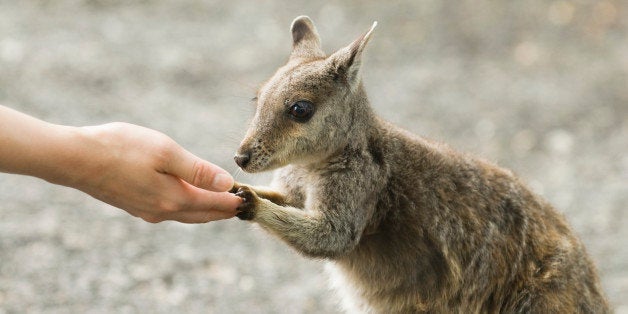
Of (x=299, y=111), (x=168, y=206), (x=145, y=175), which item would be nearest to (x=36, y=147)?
(x=145, y=175)

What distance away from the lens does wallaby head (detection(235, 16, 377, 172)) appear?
3967mm

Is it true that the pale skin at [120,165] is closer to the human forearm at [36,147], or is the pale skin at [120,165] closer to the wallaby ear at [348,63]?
the human forearm at [36,147]

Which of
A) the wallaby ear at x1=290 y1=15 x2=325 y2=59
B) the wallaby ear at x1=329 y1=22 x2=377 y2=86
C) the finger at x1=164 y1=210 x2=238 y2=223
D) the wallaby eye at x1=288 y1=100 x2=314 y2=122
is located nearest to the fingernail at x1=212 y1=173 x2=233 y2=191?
the finger at x1=164 y1=210 x2=238 y2=223

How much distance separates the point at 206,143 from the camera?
8086 mm

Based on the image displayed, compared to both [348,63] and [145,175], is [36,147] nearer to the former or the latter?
[145,175]

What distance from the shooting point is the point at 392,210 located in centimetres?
432

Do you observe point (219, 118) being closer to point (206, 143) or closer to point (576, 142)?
point (206, 143)

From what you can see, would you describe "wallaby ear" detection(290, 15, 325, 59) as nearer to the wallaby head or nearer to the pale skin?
the wallaby head

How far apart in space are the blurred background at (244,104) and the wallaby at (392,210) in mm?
732

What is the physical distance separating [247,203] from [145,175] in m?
0.48

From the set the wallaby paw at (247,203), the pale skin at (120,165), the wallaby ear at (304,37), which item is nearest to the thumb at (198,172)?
the pale skin at (120,165)

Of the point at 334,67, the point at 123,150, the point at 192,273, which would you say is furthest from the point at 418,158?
the point at 192,273

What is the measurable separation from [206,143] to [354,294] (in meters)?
3.79

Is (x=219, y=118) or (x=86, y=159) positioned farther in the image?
(x=219, y=118)
